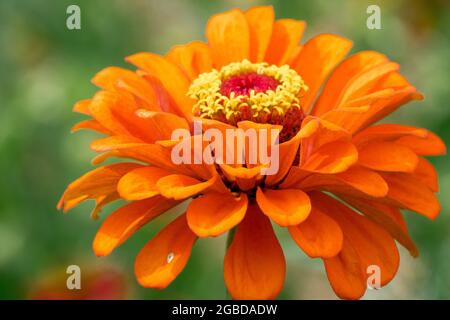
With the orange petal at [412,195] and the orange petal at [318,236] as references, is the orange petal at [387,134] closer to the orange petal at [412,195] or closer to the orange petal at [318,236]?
the orange petal at [412,195]

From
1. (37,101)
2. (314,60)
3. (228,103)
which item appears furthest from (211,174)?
(37,101)

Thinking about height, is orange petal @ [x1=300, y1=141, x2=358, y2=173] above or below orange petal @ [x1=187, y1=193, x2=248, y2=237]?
above

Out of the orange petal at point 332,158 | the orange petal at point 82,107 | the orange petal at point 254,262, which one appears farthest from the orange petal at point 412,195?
the orange petal at point 82,107

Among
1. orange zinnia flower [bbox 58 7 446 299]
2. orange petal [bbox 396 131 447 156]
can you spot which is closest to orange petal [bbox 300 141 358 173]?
orange zinnia flower [bbox 58 7 446 299]

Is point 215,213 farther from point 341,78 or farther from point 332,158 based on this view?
point 341,78

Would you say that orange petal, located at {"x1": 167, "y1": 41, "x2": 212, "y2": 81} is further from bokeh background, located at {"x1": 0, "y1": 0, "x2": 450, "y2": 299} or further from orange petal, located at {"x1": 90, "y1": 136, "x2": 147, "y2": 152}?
bokeh background, located at {"x1": 0, "y1": 0, "x2": 450, "y2": 299}

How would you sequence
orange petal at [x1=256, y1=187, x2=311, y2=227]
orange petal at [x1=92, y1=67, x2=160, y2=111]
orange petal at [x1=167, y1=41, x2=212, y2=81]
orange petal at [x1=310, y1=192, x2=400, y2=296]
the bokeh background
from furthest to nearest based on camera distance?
the bokeh background, orange petal at [x1=167, y1=41, x2=212, y2=81], orange petal at [x1=92, y1=67, x2=160, y2=111], orange petal at [x1=310, y1=192, x2=400, y2=296], orange petal at [x1=256, y1=187, x2=311, y2=227]
